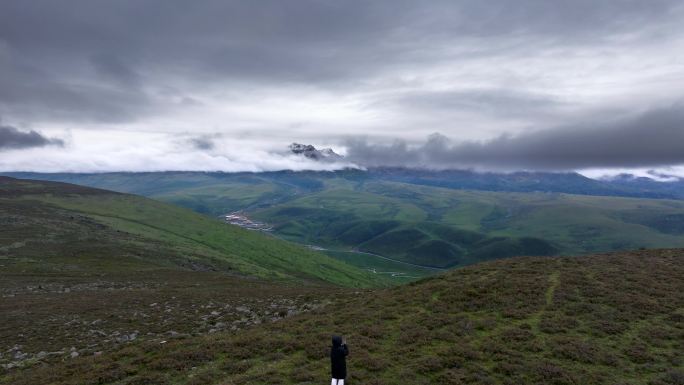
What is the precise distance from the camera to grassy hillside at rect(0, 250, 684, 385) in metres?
21.2

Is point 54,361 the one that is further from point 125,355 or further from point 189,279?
point 189,279

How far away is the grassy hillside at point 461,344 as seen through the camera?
2120 centimetres

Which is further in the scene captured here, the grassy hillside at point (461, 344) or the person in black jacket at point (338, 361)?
the grassy hillside at point (461, 344)

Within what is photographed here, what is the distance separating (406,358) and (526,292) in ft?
52.7

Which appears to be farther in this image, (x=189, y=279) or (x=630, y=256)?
(x=189, y=279)

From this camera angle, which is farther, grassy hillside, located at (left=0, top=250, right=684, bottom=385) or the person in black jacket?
grassy hillside, located at (left=0, top=250, right=684, bottom=385)

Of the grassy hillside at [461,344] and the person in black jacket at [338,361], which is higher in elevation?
the person in black jacket at [338,361]

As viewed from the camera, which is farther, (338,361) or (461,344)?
(461,344)

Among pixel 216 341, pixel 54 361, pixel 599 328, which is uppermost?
pixel 599 328

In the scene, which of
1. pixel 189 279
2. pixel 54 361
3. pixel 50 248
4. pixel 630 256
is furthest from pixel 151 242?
pixel 630 256

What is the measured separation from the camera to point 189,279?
71938 millimetres

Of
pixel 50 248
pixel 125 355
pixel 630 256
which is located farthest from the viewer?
pixel 50 248

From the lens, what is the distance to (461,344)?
81.5 feet

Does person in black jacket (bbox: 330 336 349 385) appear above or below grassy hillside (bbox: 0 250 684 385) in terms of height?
above
